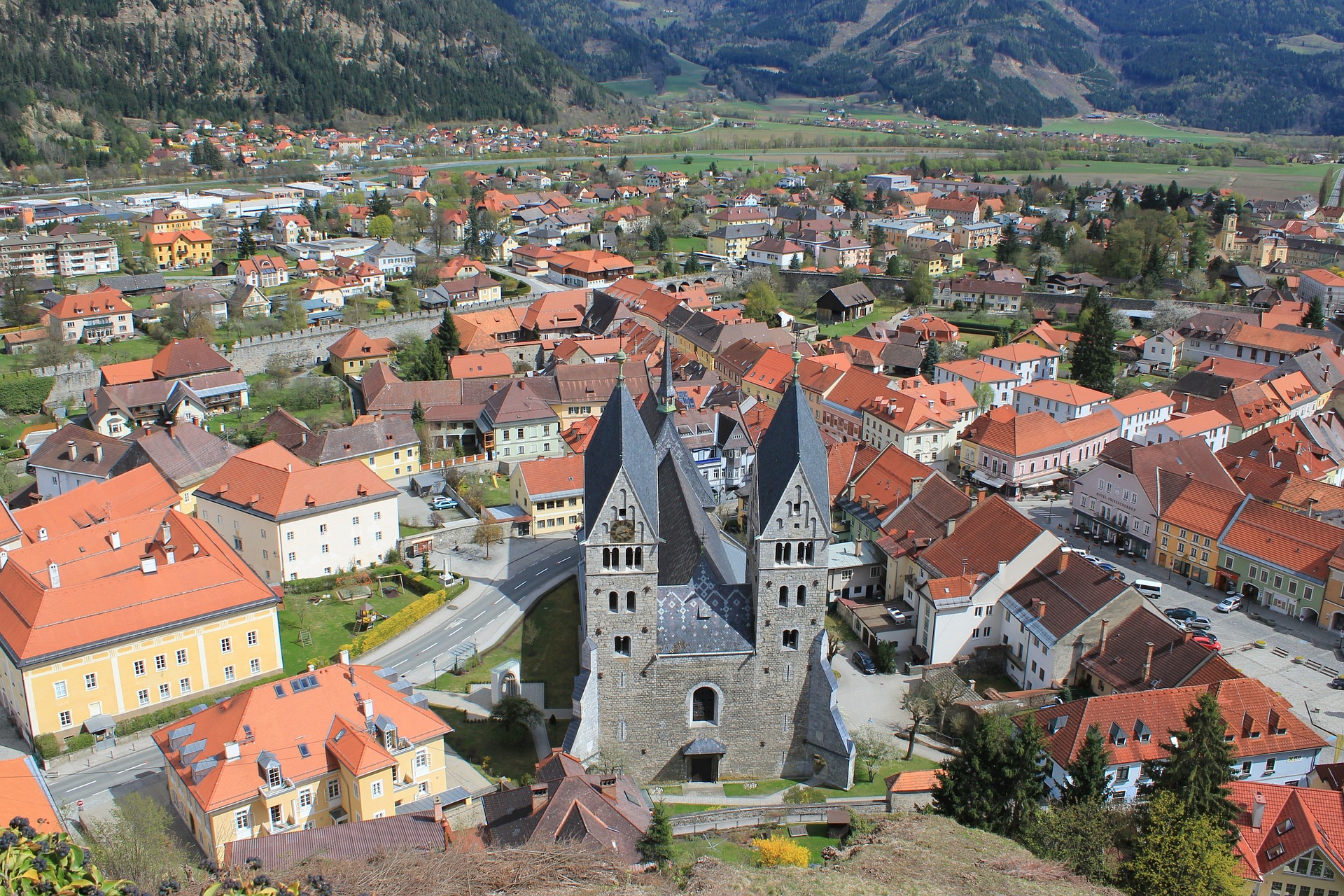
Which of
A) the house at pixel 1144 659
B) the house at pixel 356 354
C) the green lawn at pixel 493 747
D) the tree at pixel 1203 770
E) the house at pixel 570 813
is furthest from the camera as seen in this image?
the house at pixel 356 354

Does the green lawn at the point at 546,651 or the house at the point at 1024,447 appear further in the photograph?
the house at the point at 1024,447

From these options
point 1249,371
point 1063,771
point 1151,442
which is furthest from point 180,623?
point 1249,371

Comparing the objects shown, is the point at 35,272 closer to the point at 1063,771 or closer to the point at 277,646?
the point at 277,646

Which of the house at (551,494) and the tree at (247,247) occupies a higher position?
the tree at (247,247)

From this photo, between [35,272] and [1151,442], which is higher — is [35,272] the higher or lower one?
the higher one

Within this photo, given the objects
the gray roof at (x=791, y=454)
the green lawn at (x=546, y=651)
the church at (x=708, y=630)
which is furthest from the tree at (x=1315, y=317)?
the gray roof at (x=791, y=454)

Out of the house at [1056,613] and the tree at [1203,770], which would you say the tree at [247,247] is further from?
the tree at [1203,770]
